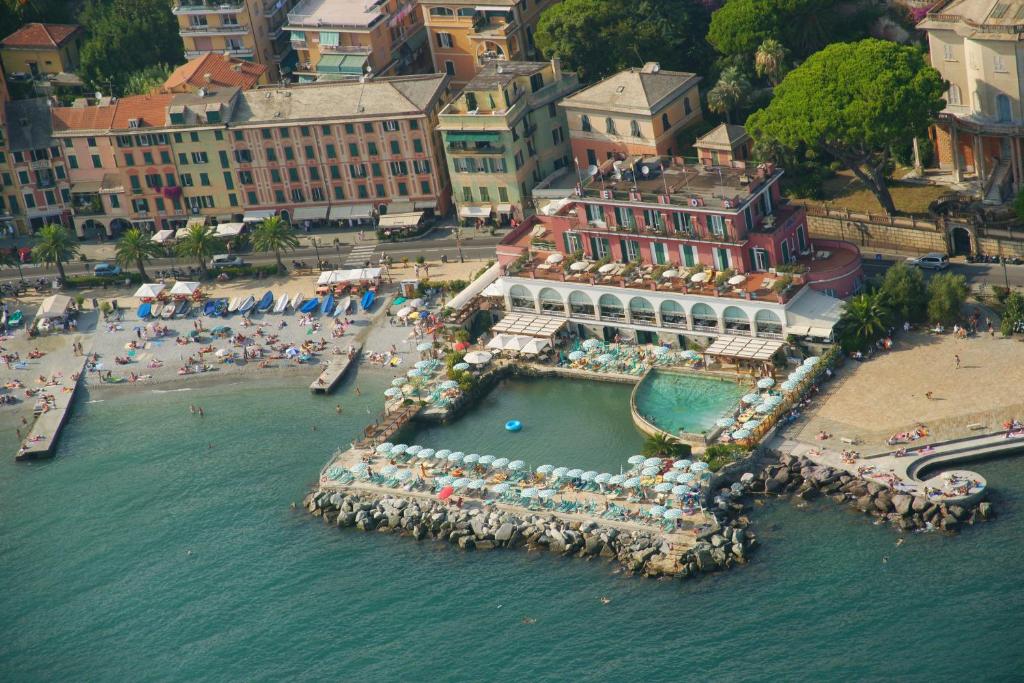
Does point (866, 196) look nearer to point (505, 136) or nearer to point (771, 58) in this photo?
point (771, 58)

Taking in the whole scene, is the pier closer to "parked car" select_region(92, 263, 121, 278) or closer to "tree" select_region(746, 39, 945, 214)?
"parked car" select_region(92, 263, 121, 278)

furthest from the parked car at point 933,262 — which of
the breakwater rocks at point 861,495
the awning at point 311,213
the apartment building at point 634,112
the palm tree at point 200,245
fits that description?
the palm tree at point 200,245

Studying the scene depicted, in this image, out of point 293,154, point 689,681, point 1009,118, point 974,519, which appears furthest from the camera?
point 293,154

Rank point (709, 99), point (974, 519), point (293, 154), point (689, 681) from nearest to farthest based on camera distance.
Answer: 1. point (689, 681)
2. point (974, 519)
3. point (709, 99)
4. point (293, 154)

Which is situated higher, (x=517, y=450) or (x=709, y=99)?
(x=709, y=99)

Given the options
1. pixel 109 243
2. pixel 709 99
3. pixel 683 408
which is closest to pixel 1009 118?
pixel 709 99

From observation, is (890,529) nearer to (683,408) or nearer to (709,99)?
(683,408)

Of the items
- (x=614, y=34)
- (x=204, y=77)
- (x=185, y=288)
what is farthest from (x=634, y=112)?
(x=204, y=77)
